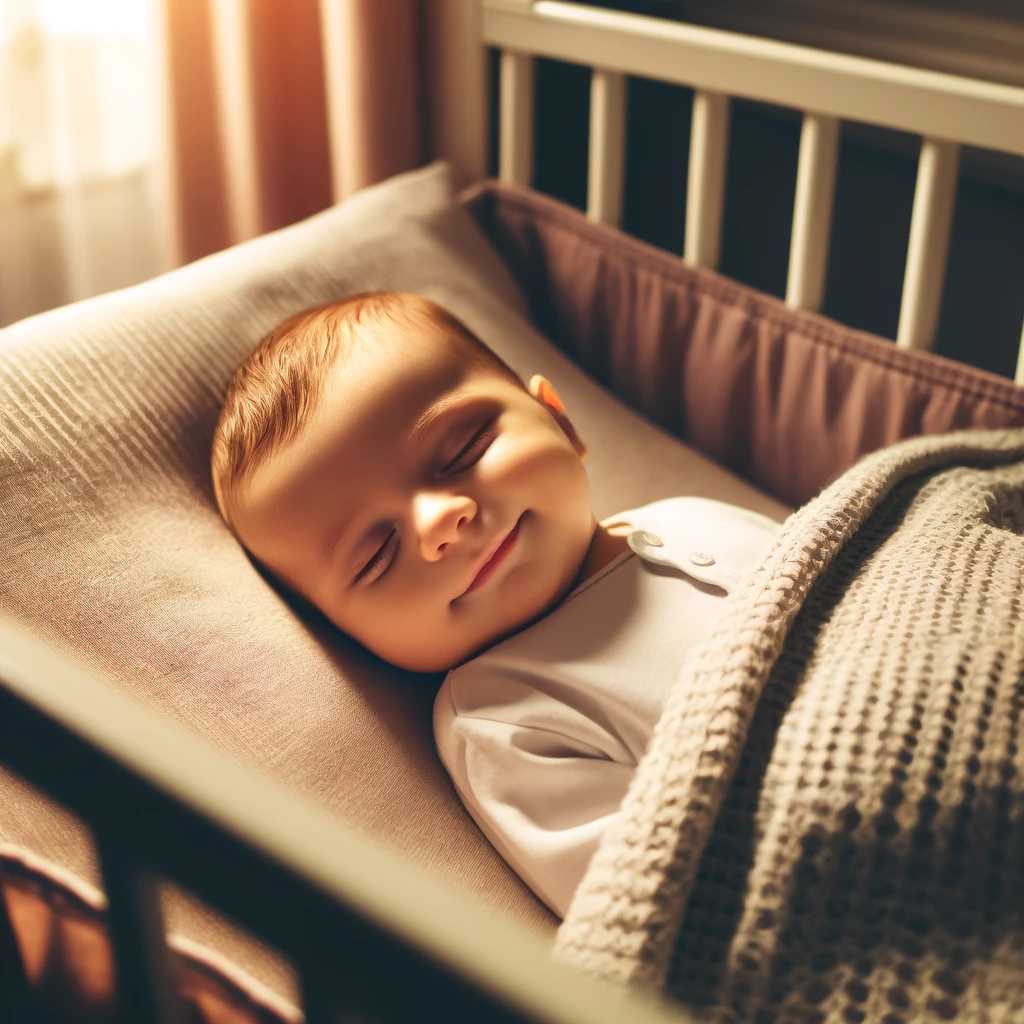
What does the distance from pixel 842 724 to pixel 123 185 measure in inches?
47.6

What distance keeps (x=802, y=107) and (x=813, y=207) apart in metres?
0.09

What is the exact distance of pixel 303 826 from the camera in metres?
0.34

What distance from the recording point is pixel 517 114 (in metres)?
1.24

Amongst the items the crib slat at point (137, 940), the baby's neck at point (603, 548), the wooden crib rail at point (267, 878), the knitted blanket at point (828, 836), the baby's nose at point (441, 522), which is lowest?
the baby's neck at point (603, 548)

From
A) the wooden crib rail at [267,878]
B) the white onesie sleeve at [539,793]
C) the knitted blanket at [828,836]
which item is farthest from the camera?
the white onesie sleeve at [539,793]

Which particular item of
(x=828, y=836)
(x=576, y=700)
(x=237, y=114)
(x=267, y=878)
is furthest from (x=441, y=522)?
(x=237, y=114)

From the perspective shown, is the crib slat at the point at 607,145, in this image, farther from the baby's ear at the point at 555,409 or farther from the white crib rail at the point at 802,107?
the baby's ear at the point at 555,409

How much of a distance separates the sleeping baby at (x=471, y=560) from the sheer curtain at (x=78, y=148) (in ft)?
2.20

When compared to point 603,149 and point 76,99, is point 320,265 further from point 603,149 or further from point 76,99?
point 76,99

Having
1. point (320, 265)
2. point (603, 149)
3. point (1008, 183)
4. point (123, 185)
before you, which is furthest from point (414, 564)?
point (123, 185)

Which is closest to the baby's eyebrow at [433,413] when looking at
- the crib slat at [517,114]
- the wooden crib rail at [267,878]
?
the wooden crib rail at [267,878]

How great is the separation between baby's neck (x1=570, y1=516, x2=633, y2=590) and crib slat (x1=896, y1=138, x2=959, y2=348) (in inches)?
13.7

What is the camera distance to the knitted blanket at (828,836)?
541 mm

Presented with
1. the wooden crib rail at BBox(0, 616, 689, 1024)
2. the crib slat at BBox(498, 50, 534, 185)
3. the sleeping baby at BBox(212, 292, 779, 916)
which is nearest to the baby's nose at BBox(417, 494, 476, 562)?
the sleeping baby at BBox(212, 292, 779, 916)
